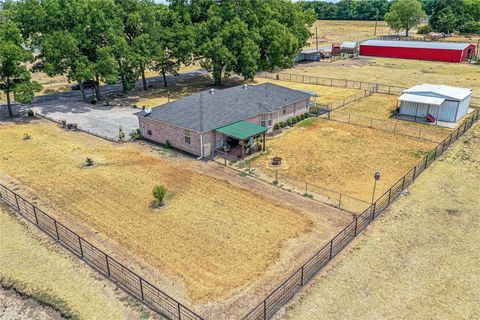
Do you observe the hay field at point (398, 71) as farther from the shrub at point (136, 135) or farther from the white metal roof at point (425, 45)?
the shrub at point (136, 135)

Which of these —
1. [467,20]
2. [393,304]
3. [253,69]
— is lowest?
[393,304]

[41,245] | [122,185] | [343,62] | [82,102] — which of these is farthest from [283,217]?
[343,62]

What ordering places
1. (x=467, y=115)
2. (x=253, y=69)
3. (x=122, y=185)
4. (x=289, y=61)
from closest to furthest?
(x=122, y=185), (x=467, y=115), (x=253, y=69), (x=289, y=61)

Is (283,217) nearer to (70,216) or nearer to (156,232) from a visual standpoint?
(156,232)

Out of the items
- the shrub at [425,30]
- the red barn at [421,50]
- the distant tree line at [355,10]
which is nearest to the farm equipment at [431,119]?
the red barn at [421,50]

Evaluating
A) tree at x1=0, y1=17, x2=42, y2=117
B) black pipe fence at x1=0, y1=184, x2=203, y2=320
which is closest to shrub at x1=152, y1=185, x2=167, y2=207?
black pipe fence at x1=0, y1=184, x2=203, y2=320

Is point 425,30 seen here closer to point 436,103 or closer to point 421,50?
point 421,50
